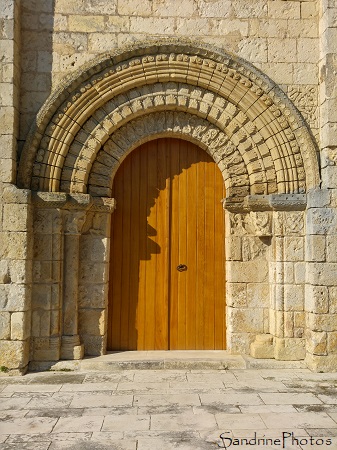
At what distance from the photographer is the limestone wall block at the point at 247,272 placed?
602cm

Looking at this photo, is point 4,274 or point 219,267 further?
point 219,267

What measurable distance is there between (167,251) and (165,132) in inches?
60.7

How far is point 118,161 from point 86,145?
45cm

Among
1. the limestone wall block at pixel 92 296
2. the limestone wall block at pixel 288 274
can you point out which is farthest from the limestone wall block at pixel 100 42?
the limestone wall block at pixel 288 274

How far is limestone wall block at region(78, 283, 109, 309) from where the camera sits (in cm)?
596

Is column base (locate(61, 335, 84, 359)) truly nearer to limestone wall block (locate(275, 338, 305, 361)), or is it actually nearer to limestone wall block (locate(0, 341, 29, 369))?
limestone wall block (locate(0, 341, 29, 369))

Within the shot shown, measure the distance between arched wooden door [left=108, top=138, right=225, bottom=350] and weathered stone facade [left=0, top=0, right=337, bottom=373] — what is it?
226 millimetres

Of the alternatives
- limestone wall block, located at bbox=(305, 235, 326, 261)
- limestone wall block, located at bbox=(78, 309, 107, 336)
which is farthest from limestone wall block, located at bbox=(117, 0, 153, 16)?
limestone wall block, located at bbox=(78, 309, 107, 336)

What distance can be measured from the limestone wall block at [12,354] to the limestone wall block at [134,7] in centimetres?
422

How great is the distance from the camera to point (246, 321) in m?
5.99

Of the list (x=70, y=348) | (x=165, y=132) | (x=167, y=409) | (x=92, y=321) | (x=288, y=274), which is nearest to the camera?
(x=167, y=409)

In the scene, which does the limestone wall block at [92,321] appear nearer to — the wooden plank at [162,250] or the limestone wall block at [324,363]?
the wooden plank at [162,250]

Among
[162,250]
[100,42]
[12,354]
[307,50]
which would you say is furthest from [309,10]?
[12,354]

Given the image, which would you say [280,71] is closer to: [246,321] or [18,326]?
[246,321]
